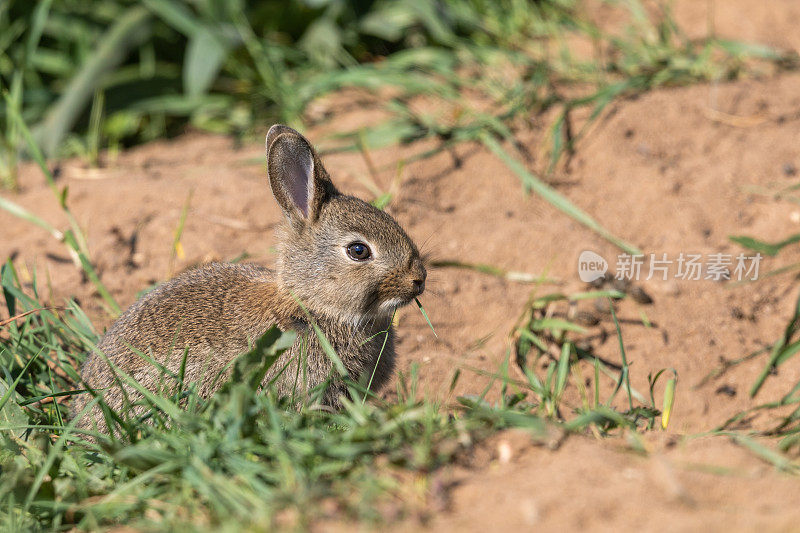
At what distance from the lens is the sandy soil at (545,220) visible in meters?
4.62

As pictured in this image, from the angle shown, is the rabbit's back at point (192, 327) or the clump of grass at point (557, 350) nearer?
the rabbit's back at point (192, 327)

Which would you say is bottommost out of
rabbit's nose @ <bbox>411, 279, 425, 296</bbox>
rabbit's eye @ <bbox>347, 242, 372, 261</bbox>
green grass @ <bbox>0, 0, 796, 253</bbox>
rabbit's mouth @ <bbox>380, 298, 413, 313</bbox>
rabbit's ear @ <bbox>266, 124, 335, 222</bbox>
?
rabbit's mouth @ <bbox>380, 298, 413, 313</bbox>

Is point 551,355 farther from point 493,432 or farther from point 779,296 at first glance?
point 493,432

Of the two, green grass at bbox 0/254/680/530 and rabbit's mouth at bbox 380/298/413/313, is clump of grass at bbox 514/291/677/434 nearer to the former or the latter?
rabbit's mouth at bbox 380/298/413/313

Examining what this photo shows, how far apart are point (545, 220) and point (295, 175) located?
77.3 inches

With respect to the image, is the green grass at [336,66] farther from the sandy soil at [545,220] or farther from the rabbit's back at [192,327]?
the rabbit's back at [192,327]

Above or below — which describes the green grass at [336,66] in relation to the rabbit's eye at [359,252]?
above

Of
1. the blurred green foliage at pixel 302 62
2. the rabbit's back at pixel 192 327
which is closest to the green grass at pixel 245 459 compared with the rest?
the rabbit's back at pixel 192 327

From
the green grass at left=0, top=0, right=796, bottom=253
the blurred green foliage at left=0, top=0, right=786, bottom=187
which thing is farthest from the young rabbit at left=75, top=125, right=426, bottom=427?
the blurred green foliage at left=0, top=0, right=786, bottom=187

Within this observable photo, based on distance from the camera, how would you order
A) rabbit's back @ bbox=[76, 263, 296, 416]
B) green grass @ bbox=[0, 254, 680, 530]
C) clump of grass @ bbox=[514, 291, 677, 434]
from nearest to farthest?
green grass @ bbox=[0, 254, 680, 530], rabbit's back @ bbox=[76, 263, 296, 416], clump of grass @ bbox=[514, 291, 677, 434]

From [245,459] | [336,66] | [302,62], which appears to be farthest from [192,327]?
[302,62]

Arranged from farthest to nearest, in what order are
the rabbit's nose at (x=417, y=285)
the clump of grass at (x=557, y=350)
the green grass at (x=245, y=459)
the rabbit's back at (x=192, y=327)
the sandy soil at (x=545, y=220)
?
the sandy soil at (x=545, y=220) < the clump of grass at (x=557, y=350) < the rabbit's nose at (x=417, y=285) < the rabbit's back at (x=192, y=327) < the green grass at (x=245, y=459)

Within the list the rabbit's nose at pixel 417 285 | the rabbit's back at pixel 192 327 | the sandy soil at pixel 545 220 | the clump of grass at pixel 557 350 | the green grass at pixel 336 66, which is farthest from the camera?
the green grass at pixel 336 66

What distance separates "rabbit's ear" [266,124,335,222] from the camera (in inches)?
154
